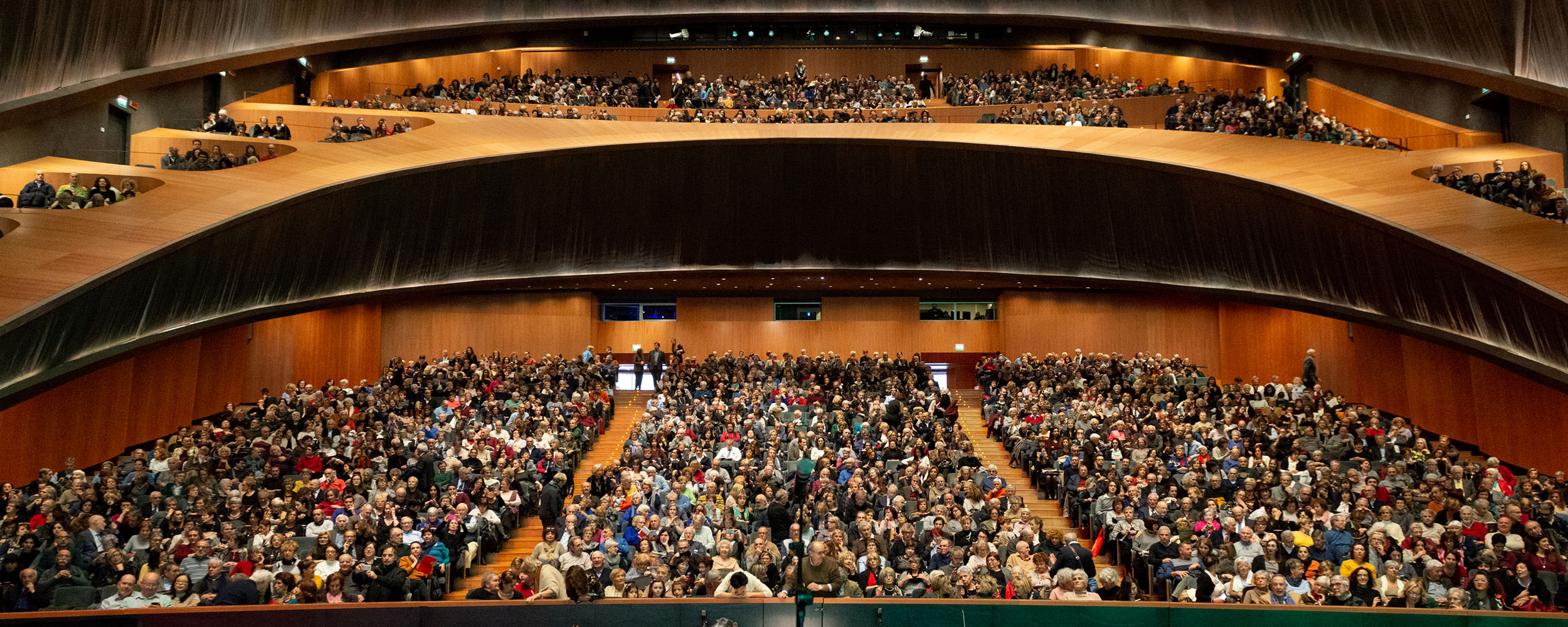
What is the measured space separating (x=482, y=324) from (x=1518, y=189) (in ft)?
56.5

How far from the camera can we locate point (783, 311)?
23234 mm

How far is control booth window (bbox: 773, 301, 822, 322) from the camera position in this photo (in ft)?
75.9

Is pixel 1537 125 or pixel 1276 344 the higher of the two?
pixel 1537 125

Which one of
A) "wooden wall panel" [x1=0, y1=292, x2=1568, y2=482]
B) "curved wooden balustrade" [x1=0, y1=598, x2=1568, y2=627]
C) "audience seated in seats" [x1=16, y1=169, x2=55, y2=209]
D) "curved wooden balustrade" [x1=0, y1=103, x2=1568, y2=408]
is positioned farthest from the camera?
"wooden wall panel" [x1=0, y1=292, x2=1568, y2=482]

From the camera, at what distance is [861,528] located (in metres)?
8.47

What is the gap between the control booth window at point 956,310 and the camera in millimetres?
22953

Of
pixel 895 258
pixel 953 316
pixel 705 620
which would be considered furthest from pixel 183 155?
pixel 953 316

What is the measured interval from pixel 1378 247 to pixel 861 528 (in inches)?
328

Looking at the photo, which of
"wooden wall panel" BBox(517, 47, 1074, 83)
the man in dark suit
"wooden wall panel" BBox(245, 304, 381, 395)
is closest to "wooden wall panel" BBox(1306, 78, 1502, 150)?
"wooden wall panel" BBox(517, 47, 1074, 83)

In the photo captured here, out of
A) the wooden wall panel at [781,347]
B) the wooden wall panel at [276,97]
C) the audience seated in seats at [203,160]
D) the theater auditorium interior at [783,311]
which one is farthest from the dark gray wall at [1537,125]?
the wooden wall panel at [276,97]

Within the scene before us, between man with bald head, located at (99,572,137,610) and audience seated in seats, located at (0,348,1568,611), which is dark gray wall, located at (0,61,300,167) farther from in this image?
man with bald head, located at (99,572,137,610)

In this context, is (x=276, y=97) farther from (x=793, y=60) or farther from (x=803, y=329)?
(x=803, y=329)

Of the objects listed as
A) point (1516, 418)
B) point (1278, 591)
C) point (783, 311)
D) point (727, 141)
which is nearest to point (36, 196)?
point (727, 141)

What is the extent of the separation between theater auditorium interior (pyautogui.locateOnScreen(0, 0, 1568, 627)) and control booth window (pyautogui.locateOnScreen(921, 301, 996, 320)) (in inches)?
3.1
